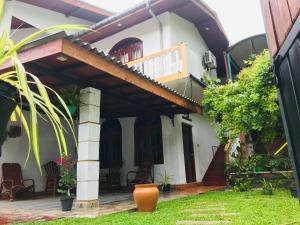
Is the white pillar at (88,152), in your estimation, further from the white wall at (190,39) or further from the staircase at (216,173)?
the staircase at (216,173)

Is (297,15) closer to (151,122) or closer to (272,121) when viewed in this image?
(272,121)

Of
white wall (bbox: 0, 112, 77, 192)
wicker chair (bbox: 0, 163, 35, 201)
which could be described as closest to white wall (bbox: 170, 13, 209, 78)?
white wall (bbox: 0, 112, 77, 192)

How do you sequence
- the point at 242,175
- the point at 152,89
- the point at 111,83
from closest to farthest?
1. the point at 111,83
2. the point at 152,89
3. the point at 242,175

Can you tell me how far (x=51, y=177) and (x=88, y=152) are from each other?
3879 mm

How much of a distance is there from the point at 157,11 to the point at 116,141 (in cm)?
503

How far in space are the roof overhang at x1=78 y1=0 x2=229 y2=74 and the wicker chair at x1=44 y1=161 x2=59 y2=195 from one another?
524cm

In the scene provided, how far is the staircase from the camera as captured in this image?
11.0 meters

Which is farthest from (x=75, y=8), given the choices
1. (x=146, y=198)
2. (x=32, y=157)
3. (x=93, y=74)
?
(x=146, y=198)

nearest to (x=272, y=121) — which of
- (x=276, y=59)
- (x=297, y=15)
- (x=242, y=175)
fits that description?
(x=242, y=175)

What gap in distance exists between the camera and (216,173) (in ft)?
37.0

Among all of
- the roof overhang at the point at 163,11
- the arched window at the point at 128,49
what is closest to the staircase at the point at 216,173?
the arched window at the point at 128,49

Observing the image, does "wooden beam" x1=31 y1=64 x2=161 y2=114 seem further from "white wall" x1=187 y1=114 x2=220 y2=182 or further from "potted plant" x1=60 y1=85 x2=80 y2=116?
"white wall" x1=187 y1=114 x2=220 y2=182

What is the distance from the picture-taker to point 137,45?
1148 centimetres

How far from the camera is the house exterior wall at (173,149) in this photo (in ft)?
31.5
